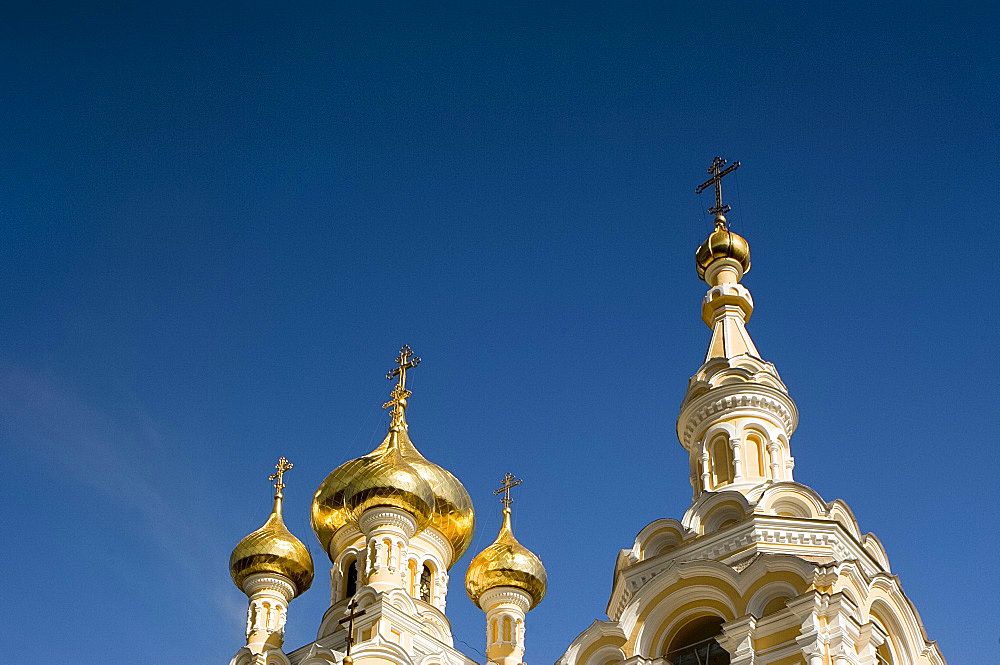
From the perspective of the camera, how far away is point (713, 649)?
45.6 ft

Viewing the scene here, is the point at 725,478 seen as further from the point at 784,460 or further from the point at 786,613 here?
the point at 786,613

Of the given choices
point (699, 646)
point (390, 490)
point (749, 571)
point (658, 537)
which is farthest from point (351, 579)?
point (749, 571)

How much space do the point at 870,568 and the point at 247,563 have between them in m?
8.99

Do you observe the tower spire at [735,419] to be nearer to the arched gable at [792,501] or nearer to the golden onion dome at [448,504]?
the arched gable at [792,501]

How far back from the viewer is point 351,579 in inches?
765

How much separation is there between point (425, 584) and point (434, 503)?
3.66 ft

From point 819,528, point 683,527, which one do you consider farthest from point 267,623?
point 819,528

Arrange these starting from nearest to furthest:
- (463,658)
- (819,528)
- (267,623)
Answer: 1. (819,528)
2. (463,658)
3. (267,623)

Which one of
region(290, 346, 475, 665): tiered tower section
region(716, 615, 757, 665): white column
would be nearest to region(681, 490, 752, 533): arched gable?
region(716, 615, 757, 665): white column

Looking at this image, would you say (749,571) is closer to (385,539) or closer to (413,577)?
(385,539)

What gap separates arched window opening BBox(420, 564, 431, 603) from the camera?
1945 cm

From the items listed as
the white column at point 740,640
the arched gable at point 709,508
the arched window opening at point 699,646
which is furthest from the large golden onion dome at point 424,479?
the white column at point 740,640

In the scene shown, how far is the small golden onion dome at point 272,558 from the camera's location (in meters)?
20.3

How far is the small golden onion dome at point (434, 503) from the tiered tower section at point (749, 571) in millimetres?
4405
